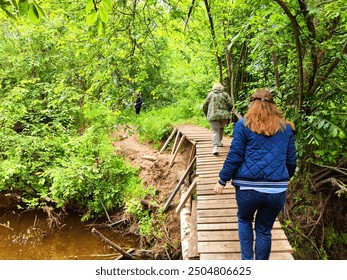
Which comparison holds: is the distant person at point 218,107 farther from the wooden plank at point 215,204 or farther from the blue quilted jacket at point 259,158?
the blue quilted jacket at point 259,158

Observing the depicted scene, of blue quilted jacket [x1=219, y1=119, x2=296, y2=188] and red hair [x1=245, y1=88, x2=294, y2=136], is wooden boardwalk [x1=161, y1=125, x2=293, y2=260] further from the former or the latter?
red hair [x1=245, y1=88, x2=294, y2=136]

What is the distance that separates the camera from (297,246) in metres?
4.83

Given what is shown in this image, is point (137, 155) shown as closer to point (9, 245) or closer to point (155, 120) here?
point (155, 120)

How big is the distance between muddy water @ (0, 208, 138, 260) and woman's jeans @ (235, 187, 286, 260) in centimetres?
469

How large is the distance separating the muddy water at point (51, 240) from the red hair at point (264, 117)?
5.44 m

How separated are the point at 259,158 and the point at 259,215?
634 millimetres

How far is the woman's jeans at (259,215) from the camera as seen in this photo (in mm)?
2564

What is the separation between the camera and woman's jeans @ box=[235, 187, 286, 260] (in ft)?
8.41

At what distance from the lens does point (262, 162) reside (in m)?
2.54

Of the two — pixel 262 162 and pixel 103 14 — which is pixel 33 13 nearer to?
pixel 103 14

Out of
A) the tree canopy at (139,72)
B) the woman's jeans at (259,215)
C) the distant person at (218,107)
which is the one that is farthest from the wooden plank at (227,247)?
the distant person at (218,107)

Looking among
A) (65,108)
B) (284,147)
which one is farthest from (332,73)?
(65,108)

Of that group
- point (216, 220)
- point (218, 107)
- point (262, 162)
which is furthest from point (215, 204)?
point (218, 107)
